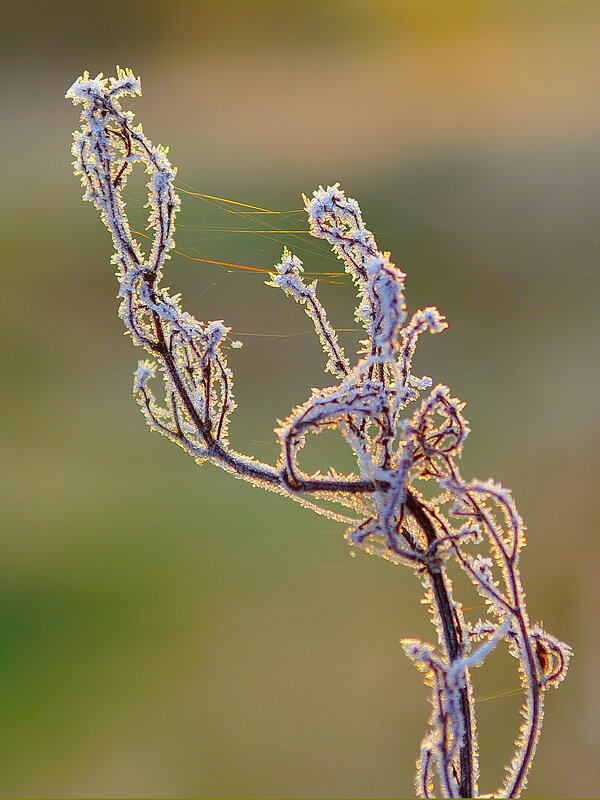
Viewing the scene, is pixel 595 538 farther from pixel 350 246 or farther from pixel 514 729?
pixel 350 246

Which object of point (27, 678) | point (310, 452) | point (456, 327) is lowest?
point (27, 678)

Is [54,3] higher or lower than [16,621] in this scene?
higher

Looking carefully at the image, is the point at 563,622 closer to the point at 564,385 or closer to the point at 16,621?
the point at 564,385

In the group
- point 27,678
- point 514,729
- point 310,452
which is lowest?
point 27,678

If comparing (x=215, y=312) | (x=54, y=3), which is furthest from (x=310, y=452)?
(x=54, y=3)

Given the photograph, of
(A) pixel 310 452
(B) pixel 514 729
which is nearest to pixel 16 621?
(A) pixel 310 452

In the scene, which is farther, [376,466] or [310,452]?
[310,452]
